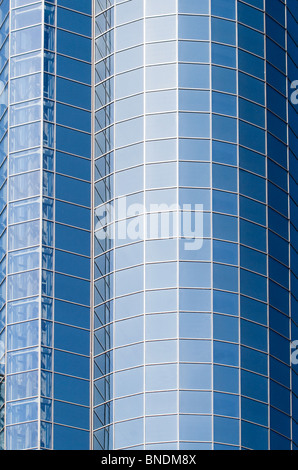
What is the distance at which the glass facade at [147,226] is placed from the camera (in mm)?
131500

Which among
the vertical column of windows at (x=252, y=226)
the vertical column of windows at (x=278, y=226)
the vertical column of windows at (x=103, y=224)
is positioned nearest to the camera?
the vertical column of windows at (x=252, y=226)

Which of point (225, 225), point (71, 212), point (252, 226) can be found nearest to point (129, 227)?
point (71, 212)

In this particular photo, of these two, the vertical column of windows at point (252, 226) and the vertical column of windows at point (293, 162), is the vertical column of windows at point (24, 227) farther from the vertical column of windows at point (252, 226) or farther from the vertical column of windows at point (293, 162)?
the vertical column of windows at point (293, 162)

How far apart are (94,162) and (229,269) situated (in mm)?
11172

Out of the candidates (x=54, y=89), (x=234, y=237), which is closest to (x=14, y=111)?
(x=54, y=89)

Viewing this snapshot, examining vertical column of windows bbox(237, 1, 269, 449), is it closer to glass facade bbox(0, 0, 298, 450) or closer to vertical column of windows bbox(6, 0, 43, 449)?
glass facade bbox(0, 0, 298, 450)

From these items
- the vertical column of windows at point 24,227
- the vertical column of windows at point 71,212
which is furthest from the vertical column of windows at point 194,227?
the vertical column of windows at point 24,227

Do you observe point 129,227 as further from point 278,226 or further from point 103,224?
point 278,226

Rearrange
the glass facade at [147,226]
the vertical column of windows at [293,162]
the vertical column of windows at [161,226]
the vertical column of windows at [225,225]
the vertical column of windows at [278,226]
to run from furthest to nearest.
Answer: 1. the vertical column of windows at [293,162]
2. the vertical column of windows at [278,226]
3. the glass facade at [147,226]
4. the vertical column of windows at [225,225]
5. the vertical column of windows at [161,226]

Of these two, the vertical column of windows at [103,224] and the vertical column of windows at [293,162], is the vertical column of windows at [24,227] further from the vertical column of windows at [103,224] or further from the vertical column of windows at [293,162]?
the vertical column of windows at [293,162]

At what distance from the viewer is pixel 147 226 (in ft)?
439

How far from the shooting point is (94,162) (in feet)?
454

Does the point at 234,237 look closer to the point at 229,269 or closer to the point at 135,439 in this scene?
the point at 229,269

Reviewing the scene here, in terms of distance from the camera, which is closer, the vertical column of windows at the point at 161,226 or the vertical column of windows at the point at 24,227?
the vertical column of windows at the point at 161,226
